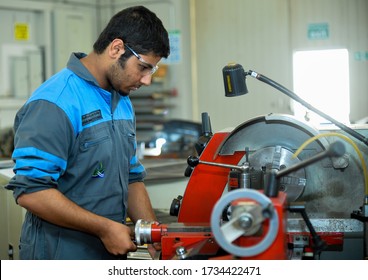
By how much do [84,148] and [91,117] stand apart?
0.26 ft

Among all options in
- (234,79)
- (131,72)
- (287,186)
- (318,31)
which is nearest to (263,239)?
(287,186)

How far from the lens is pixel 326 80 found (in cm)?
400

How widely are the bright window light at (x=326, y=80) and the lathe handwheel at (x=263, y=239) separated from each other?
3165mm

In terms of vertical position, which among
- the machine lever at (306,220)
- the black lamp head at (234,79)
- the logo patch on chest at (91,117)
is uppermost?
the black lamp head at (234,79)

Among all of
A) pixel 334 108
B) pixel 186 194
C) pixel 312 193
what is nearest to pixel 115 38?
pixel 186 194

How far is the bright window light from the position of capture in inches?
156

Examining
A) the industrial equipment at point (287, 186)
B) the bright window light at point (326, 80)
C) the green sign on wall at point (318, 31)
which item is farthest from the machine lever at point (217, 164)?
the green sign on wall at point (318, 31)

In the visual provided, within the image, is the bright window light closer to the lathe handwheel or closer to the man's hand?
the man's hand

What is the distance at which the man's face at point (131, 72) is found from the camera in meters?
1.33

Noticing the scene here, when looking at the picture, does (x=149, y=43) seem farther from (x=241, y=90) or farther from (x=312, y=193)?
(x=312, y=193)

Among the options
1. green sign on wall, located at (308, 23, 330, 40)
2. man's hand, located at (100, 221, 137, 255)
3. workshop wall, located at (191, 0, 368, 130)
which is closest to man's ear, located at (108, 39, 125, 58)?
man's hand, located at (100, 221, 137, 255)

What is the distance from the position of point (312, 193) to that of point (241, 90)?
0.30 metres

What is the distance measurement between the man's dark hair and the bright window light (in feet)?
9.09

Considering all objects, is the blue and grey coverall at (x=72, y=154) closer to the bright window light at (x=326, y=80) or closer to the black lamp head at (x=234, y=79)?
the black lamp head at (x=234, y=79)
